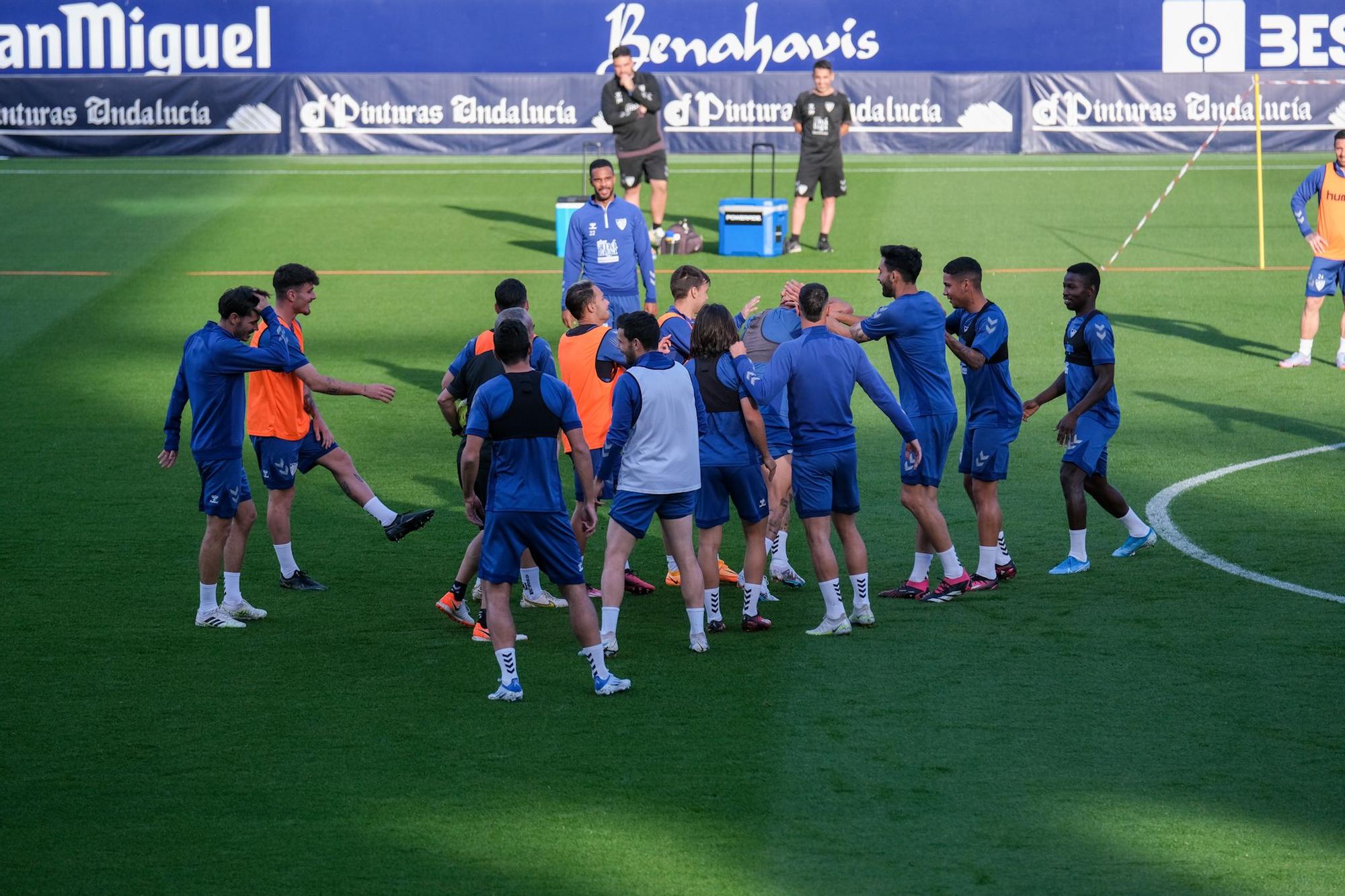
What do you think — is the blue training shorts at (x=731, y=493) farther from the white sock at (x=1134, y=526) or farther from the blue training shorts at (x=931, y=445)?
the white sock at (x=1134, y=526)

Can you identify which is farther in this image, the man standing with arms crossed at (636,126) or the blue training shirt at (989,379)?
the man standing with arms crossed at (636,126)

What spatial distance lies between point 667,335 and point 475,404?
196 cm

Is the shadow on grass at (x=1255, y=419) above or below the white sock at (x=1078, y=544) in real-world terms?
above

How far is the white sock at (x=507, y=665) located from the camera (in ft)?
27.3

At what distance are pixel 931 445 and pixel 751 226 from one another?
45.7 ft

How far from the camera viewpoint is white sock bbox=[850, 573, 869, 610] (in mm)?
9492

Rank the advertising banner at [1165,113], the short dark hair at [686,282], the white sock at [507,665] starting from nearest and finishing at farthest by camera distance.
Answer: the white sock at [507,665]
the short dark hair at [686,282]
the advertising banner at [1165,113]

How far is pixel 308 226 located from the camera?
26.7m

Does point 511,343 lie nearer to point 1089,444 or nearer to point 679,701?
point 679,701

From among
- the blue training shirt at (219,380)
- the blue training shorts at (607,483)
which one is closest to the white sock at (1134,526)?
the blue training shorts at (607,483)

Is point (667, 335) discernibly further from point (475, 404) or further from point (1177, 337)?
point (1177, 337)

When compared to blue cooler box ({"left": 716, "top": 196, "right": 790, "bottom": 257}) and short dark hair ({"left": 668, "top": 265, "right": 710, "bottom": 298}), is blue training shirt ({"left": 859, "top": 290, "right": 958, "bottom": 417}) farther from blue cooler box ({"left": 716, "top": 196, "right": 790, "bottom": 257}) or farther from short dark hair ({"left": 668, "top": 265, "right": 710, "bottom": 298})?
blue cooler box ({"left": 716, "top": 196, "right": 790, "bottom": 257})

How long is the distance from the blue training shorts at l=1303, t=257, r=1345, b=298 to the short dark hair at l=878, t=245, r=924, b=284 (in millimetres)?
8337

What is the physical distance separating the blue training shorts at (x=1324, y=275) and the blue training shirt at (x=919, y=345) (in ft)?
26.9
